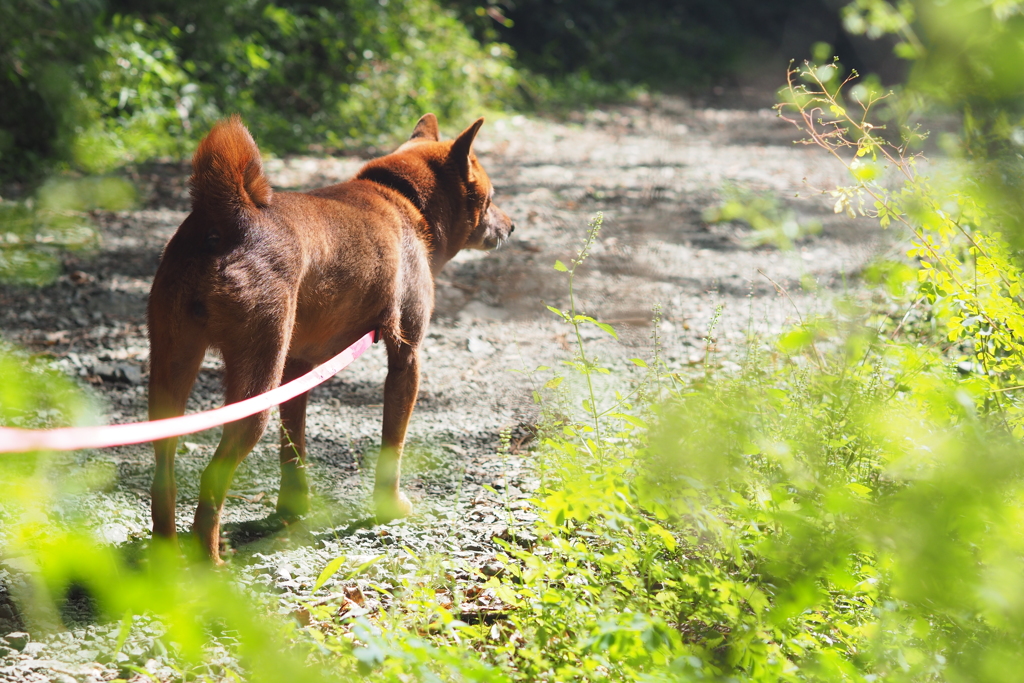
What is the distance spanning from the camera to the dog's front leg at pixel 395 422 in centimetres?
314

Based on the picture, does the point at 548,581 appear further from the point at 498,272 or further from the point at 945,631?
the point at 498,272

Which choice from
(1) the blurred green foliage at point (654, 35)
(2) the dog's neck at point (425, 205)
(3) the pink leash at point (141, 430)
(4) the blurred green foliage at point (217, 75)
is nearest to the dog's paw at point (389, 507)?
(3) the pink leash at point (141, 430)

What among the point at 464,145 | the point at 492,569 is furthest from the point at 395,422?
the point at 464,145

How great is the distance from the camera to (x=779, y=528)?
6.46 feet

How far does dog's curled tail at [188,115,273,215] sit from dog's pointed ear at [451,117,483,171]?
4.09 feet

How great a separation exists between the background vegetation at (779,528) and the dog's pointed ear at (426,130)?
1.66m

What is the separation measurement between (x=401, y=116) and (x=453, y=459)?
905cm

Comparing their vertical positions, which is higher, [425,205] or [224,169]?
[224,169]

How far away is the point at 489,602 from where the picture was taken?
263 centimetres

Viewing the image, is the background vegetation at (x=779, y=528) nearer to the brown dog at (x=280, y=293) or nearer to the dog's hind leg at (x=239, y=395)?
the dog's hind leg at (x=239, y=395)

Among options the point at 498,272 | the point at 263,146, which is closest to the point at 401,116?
the point at 263,146

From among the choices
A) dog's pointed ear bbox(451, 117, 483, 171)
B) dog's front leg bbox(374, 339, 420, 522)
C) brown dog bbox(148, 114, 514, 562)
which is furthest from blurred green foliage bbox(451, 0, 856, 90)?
dog's front leg bbox(374, 339, 420, 522)

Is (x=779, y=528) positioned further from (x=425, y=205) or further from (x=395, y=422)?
(x=425, y=205)

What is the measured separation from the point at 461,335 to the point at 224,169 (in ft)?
9.83
